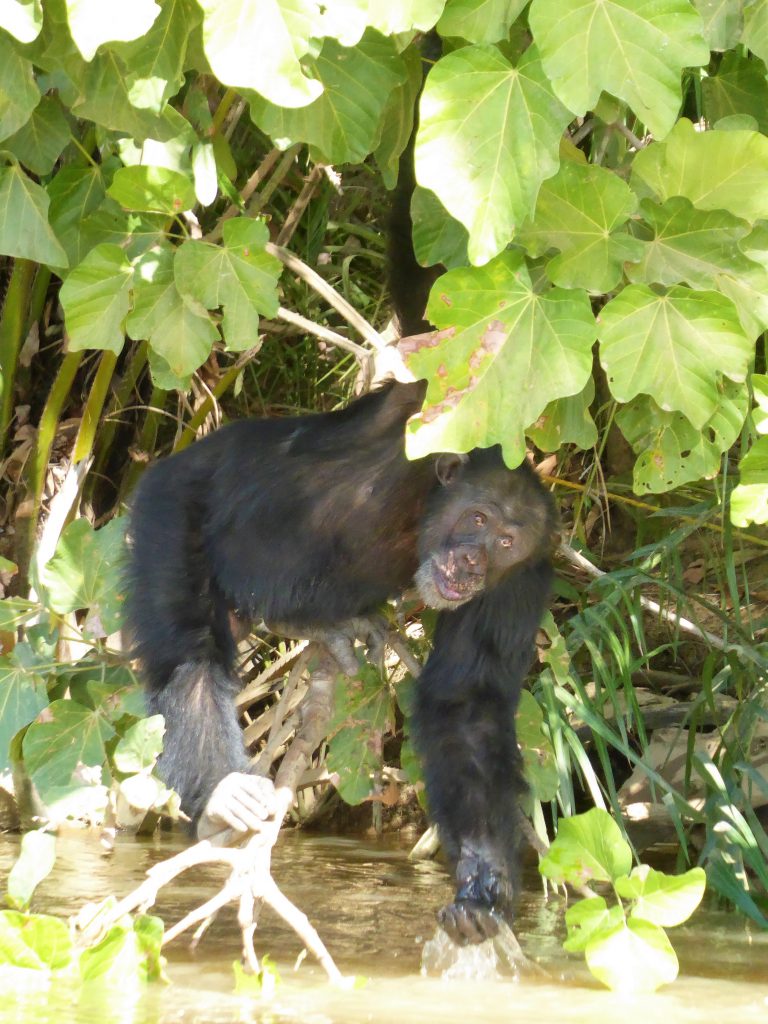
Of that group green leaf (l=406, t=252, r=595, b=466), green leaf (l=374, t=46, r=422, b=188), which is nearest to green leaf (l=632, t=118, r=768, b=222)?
green leaf (l=406, t=252, r=595, b=466)

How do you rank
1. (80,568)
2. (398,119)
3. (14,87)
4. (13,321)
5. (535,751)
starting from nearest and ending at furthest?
(14,87)
(398,119)
(80,568)
(535,751)
(13,321)

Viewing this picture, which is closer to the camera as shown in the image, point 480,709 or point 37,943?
point 37,943

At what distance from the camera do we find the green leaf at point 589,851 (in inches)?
179

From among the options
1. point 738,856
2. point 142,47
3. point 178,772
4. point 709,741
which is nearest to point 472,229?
point 142,47

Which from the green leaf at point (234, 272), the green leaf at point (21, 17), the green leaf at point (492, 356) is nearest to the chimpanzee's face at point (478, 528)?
the green leaf at point (234, 272)

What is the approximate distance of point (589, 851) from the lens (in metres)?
4.62

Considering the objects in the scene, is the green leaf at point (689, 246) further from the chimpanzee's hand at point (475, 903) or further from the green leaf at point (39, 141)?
the chimpanzee's hand at point (475, 903)

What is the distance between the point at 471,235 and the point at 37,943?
8.28 ft

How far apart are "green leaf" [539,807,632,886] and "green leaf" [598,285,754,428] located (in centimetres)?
144

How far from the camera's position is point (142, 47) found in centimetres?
387

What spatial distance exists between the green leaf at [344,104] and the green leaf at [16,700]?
234 cm

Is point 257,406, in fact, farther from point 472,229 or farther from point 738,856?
point 472,229

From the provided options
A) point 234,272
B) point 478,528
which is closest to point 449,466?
point 478,528

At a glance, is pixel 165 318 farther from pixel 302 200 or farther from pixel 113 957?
pixel 302 200
